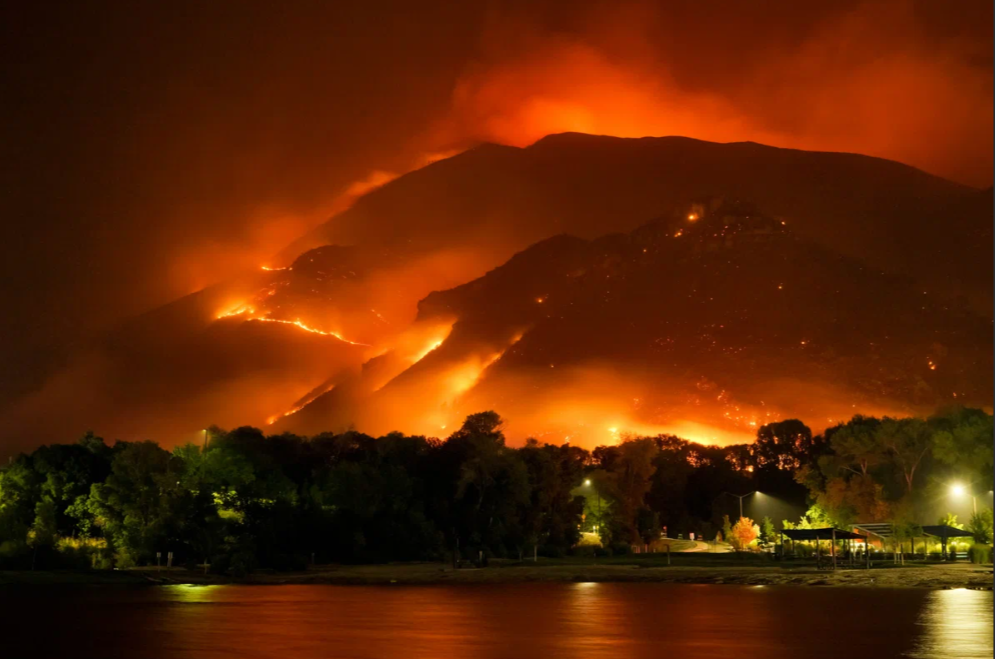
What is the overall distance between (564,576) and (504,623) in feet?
83.9

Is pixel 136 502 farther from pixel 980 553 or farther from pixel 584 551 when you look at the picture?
pixel 980 553

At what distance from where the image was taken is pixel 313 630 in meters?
30.7

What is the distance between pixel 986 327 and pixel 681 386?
157 feet

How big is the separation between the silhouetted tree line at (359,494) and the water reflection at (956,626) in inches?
1276

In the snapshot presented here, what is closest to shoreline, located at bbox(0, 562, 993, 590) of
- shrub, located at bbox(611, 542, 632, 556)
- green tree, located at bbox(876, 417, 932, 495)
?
shrub, located at bbox(611, 542, 632, 556)

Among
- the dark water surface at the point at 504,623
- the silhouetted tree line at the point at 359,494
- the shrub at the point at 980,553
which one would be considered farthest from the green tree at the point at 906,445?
the dark water surface at the point at 504,623

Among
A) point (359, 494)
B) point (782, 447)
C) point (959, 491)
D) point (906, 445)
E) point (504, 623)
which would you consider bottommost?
point (504, 623)

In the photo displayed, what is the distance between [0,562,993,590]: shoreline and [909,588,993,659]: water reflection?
6.59 meters

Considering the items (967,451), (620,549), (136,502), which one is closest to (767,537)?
(620,549)

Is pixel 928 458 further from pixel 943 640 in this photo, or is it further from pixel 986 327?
pixel 986 327

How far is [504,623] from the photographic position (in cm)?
3275

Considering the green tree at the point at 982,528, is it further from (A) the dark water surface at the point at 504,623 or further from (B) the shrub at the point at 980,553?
(A) the dark water surface at the point at 504,623

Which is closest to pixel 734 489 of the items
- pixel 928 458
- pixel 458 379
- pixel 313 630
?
pixel 928 458

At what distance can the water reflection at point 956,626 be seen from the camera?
80.8 feet
